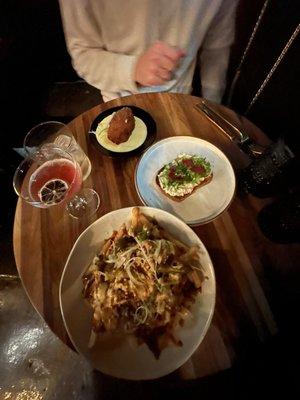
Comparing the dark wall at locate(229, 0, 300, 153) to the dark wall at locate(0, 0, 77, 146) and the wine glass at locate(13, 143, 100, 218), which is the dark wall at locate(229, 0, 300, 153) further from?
the wine glass at locate(13, 143, 100, 218)

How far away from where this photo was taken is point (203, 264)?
1.07 meters

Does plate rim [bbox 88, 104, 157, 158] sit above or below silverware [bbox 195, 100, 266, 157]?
below

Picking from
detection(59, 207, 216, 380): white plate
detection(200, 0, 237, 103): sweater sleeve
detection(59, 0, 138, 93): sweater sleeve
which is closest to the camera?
detection(59, 207, 216, 380): white plate

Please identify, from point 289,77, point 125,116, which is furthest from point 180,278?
point 289,77

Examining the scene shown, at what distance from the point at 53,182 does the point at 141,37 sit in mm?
1072

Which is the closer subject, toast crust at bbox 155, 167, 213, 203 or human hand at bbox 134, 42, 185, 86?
toast crust at bbox 155, 167, 213, 203

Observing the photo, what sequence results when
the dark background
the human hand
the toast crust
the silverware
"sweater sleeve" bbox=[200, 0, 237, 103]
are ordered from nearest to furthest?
the toast crust → the silverware → the human hand → "sweater sleeve" bbox=[200, 0, 237, 103] → the dark background

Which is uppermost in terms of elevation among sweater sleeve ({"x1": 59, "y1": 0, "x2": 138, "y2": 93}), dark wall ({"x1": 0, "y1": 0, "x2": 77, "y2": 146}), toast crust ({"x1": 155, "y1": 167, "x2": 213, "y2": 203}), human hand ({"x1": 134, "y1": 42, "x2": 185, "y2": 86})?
human hand ({"x1": 134, "y1": 42, "x2": 185, "y2": 86})

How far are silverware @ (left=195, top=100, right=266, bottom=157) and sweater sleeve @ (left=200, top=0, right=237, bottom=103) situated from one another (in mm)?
574

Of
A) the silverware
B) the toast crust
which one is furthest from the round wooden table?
the toast crust

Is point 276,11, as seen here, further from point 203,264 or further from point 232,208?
point 203,264

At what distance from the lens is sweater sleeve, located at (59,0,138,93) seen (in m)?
1.68

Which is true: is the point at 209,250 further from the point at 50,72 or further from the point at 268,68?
the point at 50,72

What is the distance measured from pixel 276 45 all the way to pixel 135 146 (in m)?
2.30
